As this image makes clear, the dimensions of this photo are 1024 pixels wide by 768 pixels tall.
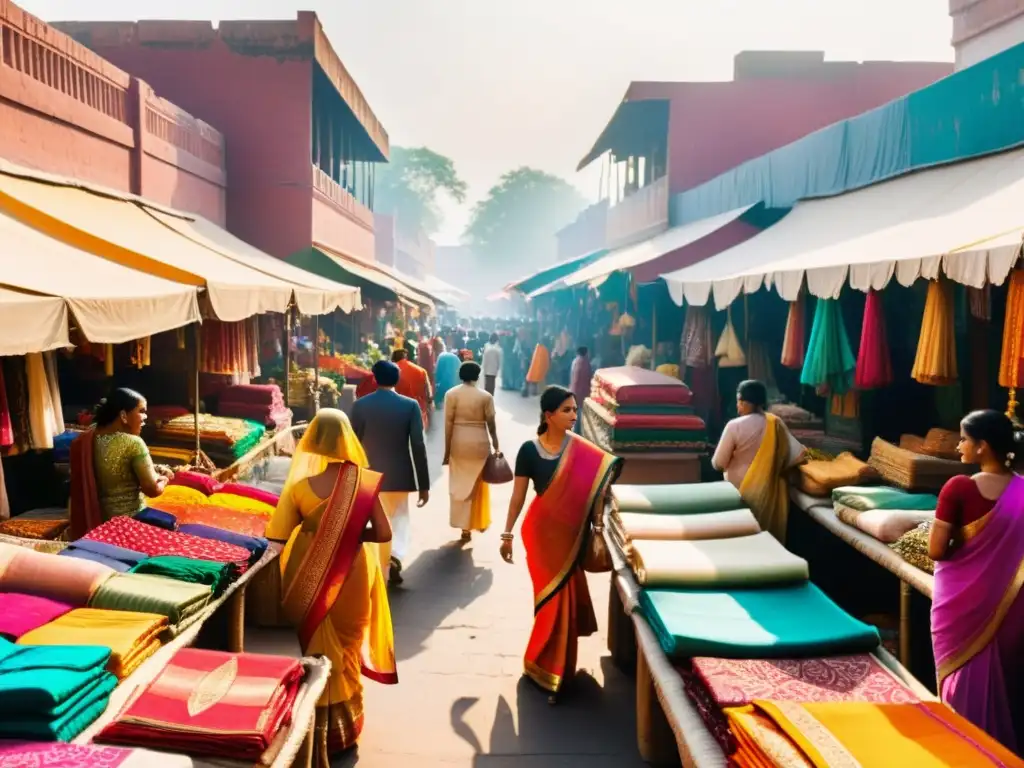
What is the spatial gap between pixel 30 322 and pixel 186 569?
55.2 inches

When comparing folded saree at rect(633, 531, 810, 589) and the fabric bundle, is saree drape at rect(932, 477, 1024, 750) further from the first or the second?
the fabric bundle

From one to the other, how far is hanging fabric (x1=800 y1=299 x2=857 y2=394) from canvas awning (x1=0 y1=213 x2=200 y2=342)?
4.74 meters

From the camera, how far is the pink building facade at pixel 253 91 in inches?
539

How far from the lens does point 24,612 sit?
2.90m

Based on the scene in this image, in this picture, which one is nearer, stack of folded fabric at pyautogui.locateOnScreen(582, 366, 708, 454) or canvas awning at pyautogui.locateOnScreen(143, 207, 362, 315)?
stack of folded fabric at pyautogui.locateOnScreen(582, 366, 708, 454)

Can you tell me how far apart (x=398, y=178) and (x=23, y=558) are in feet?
232

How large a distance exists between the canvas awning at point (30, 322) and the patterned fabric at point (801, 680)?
3.14 m

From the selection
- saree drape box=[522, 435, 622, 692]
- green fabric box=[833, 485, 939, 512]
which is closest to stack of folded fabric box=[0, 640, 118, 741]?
saree drape box=[522, 435, 622, 692]

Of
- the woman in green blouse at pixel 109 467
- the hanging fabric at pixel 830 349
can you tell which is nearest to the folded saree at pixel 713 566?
the woman in green blouse at pixel 109 467

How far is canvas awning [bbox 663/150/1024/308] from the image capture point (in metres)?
4.80

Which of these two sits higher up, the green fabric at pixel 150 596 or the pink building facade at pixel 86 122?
the pink building facade at pixel 86 122

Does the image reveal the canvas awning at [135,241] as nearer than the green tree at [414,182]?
Yes

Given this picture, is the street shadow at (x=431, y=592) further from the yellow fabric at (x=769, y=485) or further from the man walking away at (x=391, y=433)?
the yellow fabric at (x=769, y=485)

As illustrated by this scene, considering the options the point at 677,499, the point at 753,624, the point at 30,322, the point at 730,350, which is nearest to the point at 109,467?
the point at 30,322
